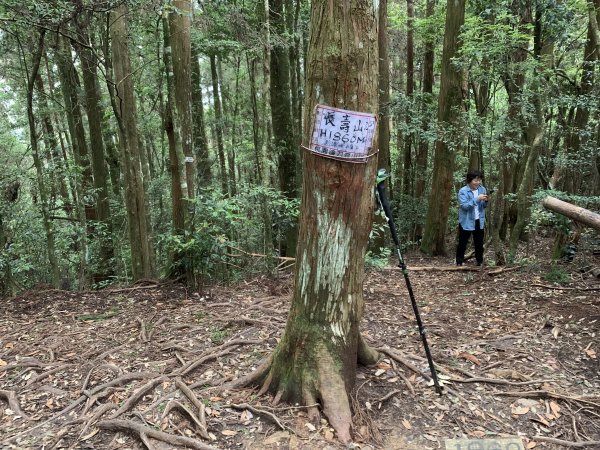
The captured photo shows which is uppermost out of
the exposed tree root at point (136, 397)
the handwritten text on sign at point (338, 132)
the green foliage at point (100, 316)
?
the handwritten text on sign at point (338, 132)

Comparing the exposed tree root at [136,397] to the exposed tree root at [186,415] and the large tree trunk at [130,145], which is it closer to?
the exposed tree root at [186,415]

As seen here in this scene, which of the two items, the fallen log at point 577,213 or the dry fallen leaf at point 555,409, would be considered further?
the fallen log at point 577,213

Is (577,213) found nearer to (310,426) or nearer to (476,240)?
(476,240)

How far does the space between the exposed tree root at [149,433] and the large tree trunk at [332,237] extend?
0.73 m

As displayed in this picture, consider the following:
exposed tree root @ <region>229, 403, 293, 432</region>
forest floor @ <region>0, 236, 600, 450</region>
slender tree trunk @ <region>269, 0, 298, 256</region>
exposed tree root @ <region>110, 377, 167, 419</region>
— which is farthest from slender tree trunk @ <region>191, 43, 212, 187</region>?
exposed tree root @ <region>229, 403, 293, 432</region>

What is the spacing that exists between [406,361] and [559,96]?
525 centimetres

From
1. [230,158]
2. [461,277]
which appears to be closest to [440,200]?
[461,277]

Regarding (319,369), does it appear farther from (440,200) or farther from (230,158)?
(230,158)

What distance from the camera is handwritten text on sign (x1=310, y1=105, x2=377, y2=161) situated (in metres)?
2.96

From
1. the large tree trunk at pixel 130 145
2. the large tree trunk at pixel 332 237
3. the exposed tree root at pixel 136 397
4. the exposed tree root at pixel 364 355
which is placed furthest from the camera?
the large tree trunk at pixel 130 145

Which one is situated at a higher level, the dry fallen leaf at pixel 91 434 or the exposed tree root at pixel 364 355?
the exposed tree root at pixel 364 355

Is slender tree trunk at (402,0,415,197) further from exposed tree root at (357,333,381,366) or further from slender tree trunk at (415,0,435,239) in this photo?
exposed tree root at (357,333,381,366)

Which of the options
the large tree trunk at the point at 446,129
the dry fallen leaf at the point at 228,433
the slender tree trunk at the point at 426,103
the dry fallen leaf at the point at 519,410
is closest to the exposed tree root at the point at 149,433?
the dry fallen leaf at the point at 228,433

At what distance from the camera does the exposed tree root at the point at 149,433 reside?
2.93 meters
